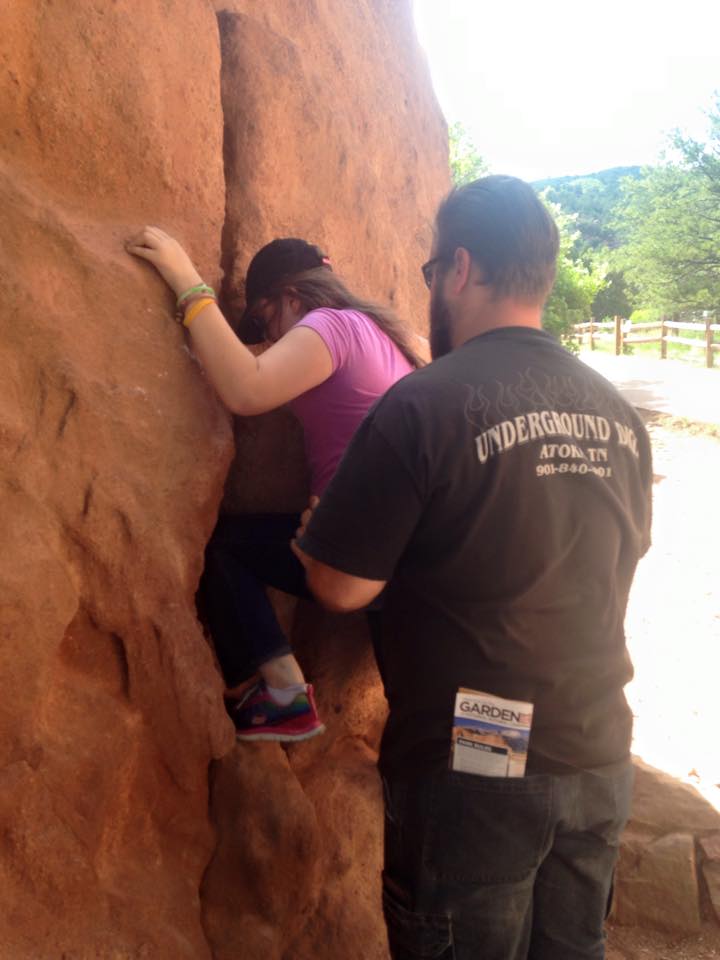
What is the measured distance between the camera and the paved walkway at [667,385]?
14453mm

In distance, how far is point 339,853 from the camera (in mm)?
2980

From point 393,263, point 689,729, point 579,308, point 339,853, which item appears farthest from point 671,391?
point 339,853

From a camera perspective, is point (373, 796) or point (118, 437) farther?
point (373, 796)

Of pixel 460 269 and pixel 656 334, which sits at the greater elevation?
pixel 460 269

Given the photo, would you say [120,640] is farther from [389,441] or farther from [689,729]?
[689,729]

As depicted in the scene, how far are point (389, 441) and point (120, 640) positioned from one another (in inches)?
40.1

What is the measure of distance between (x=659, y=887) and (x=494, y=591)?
101 inches

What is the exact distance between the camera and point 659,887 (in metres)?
3.82

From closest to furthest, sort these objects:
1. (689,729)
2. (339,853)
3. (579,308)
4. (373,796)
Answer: (339,853)
(373,796)
(689,729)
(579,308)

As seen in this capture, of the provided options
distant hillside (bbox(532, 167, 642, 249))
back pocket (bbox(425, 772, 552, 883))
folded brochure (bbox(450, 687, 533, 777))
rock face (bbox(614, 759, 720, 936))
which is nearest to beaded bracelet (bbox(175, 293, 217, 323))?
folded brochure (bbox(450, 687, 533, 777))

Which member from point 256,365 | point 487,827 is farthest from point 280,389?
point 487,827

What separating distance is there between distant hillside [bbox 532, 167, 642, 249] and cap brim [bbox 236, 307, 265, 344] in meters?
58.0

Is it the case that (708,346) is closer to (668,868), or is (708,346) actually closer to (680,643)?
(680,643)

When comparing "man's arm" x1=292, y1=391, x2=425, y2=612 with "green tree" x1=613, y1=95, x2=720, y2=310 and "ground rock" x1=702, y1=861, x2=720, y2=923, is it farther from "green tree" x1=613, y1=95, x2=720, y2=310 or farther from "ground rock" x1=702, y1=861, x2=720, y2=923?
"green tree" x1=613, y1=95, x2=720, y2=310
